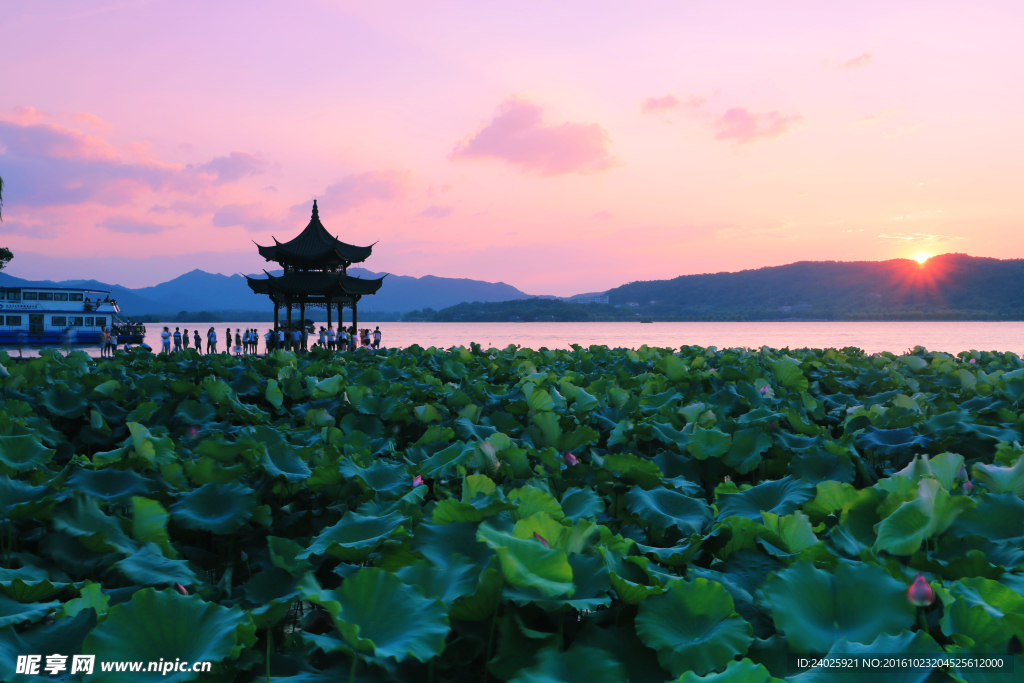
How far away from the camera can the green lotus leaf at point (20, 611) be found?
1344mm

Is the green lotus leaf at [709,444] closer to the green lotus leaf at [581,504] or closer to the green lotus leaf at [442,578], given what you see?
the green lotus leaf at [581,504]

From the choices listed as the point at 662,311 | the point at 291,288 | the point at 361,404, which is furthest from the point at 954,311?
the point at 361,404

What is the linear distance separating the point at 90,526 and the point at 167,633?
2.68ft

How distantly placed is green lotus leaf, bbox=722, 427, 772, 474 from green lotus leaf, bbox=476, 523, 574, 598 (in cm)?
198

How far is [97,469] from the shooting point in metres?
2.42

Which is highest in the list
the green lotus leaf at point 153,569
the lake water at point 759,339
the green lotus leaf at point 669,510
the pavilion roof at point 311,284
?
the pavilion roof at point 311,284

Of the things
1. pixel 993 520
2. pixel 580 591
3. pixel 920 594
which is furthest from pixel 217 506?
pixel 993 520

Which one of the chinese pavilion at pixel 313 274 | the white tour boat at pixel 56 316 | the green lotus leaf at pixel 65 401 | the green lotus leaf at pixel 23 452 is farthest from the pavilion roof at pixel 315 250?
the green lotus leaf at pixel 23 452

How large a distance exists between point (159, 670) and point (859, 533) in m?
1.84

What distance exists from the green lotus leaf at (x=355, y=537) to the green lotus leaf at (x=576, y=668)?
1.81ft

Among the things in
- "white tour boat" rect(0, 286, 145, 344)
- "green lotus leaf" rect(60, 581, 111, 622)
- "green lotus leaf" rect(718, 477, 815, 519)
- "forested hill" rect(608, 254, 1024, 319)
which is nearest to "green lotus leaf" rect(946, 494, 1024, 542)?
"green lotus leaf" rect(718, 477, 815, 519)

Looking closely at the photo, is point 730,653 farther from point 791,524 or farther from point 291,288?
point 291,288

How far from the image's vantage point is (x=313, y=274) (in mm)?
30875

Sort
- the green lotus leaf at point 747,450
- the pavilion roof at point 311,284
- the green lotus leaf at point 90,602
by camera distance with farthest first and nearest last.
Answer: the pavilion roof at point 311,284, the green lotus leaf at point 747,450, the green lotus leaf at point 90,602
